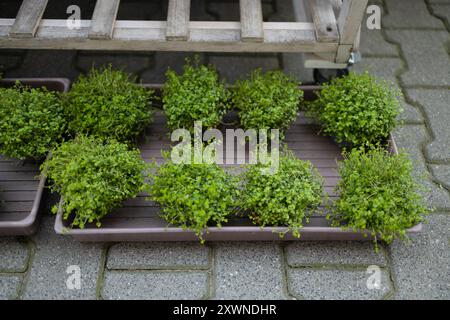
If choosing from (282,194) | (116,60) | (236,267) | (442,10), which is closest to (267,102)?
(282,194)

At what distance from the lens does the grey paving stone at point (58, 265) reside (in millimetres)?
2039

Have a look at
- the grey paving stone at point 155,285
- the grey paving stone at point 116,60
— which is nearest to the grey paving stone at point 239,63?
the grey paving stone at point 116,60

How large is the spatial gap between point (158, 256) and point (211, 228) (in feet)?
0.96

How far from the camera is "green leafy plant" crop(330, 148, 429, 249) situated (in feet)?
6.35

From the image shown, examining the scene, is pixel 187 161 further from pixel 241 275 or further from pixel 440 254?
pixel 440 254

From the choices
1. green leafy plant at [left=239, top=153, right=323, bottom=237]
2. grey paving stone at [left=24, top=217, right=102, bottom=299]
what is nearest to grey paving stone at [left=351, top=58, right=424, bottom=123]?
green leafy plant at [left=239, top=153, right=323, bottom=237]

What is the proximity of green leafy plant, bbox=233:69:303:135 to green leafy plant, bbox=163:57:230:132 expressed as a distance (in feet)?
0.30

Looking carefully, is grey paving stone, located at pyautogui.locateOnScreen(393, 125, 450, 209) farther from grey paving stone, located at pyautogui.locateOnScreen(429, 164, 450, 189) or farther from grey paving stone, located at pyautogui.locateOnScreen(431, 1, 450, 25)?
grey paving stone, located at pyautogui.locateOnScreen(431, 1, 450, 25)

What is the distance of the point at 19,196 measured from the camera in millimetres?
2230

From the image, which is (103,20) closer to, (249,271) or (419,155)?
(249,271)

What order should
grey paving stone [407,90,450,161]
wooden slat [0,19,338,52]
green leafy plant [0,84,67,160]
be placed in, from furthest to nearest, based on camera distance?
grey paving stone [407,90,450,161] < wooden slat [0,19,338,52] < green leafy plant [0,84,67,160]

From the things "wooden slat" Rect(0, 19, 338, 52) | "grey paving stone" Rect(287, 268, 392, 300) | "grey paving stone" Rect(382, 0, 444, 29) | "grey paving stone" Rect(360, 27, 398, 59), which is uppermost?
"wooden slat" Rect(0, 19, 338, 52)

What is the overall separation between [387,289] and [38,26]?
193 centimetres

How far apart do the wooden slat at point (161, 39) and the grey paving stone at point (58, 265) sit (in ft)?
2.67
